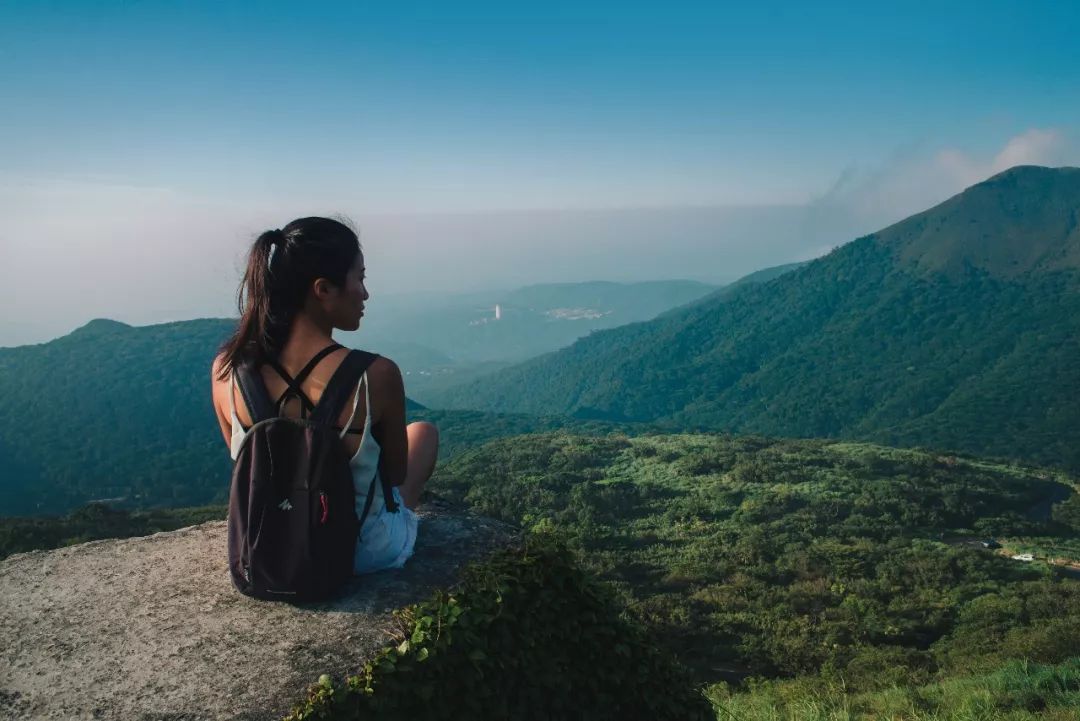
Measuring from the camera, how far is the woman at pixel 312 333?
146 inches

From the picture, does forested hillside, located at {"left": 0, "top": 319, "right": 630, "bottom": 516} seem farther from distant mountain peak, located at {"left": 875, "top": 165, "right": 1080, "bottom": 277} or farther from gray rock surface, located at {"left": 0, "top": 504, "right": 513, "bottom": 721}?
distant mountain peak, located at {"left": 875, "top": 165, "right": 1080, "bottom": 277}

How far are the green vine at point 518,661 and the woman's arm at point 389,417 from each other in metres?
0.72

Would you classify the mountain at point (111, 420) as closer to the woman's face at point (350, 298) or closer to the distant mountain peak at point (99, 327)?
the distant mountain peak at point (99, 327)

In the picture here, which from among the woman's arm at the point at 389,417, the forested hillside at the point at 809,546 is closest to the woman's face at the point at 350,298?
the woman's arm at the point at 389,417

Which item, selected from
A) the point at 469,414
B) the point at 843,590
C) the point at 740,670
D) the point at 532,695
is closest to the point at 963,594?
the point at 843,590

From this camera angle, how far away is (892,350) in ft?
449

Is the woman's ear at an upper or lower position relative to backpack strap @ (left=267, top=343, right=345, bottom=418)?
upper

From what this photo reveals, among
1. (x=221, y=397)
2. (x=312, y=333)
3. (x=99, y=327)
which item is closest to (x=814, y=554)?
(x=221, y=397)

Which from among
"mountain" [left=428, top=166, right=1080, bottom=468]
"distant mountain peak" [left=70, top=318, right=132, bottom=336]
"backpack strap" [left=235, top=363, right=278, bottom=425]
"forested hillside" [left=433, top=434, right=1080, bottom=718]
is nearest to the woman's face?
"backpack strap" [left=235, top=363, right=278, bottom=425]

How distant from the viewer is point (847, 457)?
64812mm

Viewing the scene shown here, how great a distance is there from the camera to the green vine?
3295 mm

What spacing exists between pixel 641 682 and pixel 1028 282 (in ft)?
552

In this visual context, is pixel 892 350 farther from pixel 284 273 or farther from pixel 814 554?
pixel 284 273

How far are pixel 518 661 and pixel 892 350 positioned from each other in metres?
149
